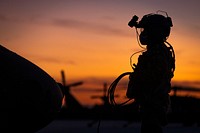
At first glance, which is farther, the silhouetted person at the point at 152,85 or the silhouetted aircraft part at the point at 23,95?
the silhouetted person at the point at 152,85

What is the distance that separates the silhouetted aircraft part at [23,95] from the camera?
20.3ft

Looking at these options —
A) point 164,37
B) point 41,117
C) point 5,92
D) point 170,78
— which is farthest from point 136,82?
point 5,92

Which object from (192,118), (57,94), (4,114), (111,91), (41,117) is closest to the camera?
(4,114)

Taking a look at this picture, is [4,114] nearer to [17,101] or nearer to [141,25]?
[17,101]

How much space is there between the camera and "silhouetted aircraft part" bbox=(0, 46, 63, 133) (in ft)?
20.3

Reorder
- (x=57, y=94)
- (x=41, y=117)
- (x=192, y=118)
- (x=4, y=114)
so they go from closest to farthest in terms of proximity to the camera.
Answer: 1. (x=4, y=114)
2. (x=41, y=117)
3. (x=57, y=94)
4. (x=192, y=118)

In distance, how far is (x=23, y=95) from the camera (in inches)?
248

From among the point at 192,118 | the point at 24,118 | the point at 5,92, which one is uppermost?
the point at 5,92

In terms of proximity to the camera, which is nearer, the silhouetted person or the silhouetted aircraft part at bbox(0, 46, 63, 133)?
the silhouetted aircraft part at bbox(0, 46, 63, 133)

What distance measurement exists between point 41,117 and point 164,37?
9.16 feet

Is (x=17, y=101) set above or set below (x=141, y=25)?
below

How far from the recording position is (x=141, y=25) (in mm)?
7414

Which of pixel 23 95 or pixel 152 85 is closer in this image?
pixel 23 95

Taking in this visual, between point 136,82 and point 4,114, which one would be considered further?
point 136,82
